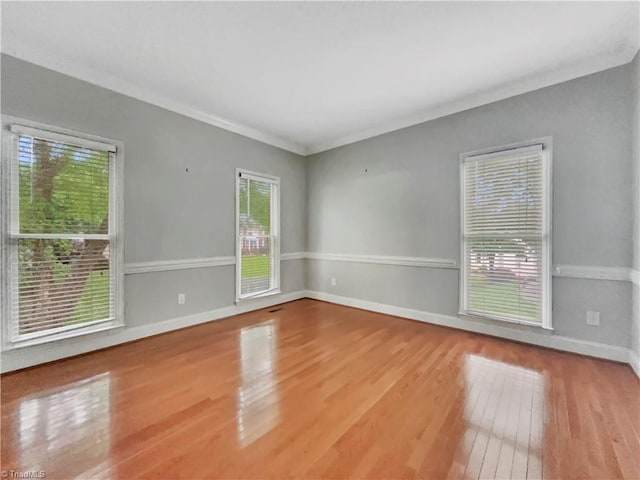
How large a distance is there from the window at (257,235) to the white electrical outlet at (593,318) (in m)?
3.77

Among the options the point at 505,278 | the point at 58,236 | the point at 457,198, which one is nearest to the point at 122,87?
the point at 58,236

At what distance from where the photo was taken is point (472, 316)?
320 cm

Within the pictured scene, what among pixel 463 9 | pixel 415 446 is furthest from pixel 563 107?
pixel 415 446

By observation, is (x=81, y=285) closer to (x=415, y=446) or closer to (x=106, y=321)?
(x=106, y=321)

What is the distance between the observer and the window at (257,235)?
158 inches

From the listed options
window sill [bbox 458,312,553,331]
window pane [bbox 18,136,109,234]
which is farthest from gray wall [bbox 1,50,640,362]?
window pane [bbox 18,136,109,234]

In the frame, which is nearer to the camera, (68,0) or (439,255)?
(68,0)

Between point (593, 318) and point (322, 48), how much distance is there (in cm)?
349

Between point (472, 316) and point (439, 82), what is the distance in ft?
8.61

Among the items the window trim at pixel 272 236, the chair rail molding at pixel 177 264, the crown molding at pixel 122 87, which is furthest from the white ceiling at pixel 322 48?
the chair rail molding at pixel 177 264

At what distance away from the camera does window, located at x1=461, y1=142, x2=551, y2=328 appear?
277cm

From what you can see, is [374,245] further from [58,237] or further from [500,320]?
[58,237]

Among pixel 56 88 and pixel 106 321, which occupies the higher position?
pixel 56 88

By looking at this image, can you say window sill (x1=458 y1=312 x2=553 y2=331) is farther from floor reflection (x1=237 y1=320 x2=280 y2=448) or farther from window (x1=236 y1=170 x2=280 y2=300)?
window (x1=236 y1=170 x2=280 y2=300)
